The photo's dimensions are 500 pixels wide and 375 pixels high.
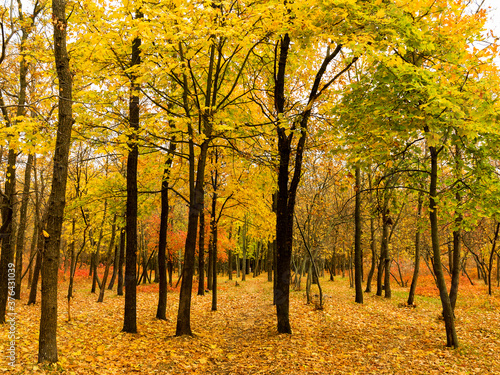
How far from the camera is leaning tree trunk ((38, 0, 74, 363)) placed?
18.2ft

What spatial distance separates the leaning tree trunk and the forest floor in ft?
1.69

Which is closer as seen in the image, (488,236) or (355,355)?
(355,355)

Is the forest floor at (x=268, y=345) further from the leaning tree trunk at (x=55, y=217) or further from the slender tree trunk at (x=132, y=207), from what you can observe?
the slender tree trunk at (x=132, y=207)

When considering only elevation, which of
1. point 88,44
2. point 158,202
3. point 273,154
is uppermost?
point 88,44

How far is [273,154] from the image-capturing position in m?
9.12

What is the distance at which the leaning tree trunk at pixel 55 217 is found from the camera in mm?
5551

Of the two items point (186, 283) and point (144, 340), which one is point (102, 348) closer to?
point (144, 340)

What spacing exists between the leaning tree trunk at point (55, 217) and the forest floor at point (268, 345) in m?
0.52

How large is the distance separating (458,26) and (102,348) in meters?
10.5

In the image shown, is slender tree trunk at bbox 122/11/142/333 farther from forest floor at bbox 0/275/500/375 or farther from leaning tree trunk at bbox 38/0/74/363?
leaning tree trunk at bbox 38/0/74/363

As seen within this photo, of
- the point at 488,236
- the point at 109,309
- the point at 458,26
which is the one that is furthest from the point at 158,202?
the point at 488,236

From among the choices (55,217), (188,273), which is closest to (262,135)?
(188,273)

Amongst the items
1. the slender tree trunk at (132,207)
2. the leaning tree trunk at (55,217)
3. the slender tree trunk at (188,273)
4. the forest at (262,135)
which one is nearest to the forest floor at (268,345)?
the forest at (262,135)

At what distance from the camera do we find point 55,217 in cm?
563
